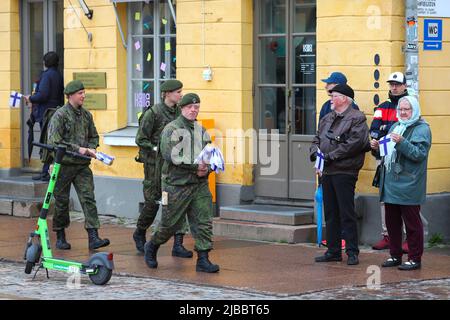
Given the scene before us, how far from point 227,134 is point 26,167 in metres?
4.63

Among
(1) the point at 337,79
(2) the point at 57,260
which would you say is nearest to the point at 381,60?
(1) the point at 337,79

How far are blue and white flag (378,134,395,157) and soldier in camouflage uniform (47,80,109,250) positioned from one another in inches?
130

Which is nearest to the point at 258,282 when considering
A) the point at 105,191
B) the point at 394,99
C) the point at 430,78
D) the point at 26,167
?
the point at 394,99

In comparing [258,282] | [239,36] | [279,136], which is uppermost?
[239,36]

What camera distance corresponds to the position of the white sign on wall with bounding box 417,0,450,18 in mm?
13602

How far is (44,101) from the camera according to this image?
17297mm

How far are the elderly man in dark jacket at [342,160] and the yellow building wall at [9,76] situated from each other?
24.7 ft

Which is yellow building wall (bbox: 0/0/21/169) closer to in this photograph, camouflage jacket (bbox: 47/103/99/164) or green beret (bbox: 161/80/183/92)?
camouflage jacket (bbox: 47/103/99/164)

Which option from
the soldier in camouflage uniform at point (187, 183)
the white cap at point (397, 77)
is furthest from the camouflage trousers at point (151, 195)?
the white cap at point (397, 77)

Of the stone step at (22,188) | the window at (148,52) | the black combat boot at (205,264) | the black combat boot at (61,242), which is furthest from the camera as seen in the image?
the stone step at (22,188)

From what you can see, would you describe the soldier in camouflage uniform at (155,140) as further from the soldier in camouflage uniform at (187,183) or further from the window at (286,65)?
the window at (286,65)

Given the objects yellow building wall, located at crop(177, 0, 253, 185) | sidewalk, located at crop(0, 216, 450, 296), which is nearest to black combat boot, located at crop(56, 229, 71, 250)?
sidewalk, located at crop(0, 216, 450, 296)

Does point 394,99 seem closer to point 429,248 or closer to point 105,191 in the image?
point 429,248

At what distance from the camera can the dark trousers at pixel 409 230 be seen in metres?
11.9
